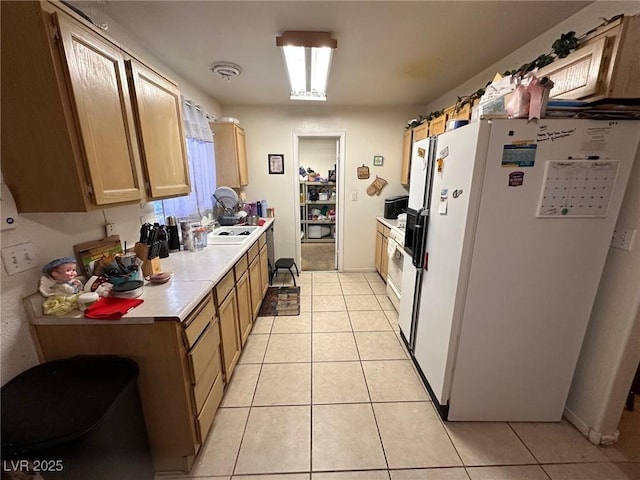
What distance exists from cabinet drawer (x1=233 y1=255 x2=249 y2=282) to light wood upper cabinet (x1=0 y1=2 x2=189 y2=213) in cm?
87

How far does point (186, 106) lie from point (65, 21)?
58.5 inches

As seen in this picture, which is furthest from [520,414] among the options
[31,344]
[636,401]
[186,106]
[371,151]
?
[186,106]

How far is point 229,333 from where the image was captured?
6.15 feet

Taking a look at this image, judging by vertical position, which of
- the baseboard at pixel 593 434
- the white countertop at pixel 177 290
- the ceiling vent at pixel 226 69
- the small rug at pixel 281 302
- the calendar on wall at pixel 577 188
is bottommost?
the small rug at pixel 281 302

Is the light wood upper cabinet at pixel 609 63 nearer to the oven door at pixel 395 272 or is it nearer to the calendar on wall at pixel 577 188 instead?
the calendar on wall at pixel 577 188

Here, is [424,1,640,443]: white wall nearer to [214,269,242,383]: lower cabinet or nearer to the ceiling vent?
[214,269,242,383]: lower cabinet

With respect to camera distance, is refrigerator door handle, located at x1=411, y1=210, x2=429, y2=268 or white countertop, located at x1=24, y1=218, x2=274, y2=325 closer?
white countertop, located at x1=24, y1=218, x2=274, y2=325

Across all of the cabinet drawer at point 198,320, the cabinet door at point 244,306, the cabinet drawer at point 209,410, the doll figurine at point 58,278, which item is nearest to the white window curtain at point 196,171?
the cabinet door at point 244,306

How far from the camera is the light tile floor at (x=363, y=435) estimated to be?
1.36 m

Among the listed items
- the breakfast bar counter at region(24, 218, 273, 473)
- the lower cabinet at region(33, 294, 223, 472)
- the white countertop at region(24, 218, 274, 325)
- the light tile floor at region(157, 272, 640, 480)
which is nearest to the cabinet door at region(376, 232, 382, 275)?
the light tile floor at region(157, 272, 640, 480)

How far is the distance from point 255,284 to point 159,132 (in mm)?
1613

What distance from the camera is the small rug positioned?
2955mm

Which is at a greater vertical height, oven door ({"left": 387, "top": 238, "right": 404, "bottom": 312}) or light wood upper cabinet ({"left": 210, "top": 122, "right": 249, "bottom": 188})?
light wood upper cabinet ({"left": 210, "top": 122, "right": 249, "bottom": 188})

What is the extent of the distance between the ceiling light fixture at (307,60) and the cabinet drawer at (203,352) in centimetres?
201
